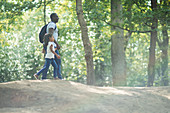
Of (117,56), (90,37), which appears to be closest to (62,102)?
(117,56)

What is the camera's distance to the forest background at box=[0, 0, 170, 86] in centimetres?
1466

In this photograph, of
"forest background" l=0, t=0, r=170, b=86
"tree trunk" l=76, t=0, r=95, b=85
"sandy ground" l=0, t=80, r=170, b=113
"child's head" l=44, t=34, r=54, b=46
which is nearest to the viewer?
"sandy ground" l=0, t=80, r=170, b=113

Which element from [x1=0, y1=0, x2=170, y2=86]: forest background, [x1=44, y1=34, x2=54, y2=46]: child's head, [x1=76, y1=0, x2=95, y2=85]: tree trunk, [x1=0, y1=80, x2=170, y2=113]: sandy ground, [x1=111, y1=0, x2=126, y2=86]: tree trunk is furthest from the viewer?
[x1=0, y1=0, x2=170, y2=86]: forest background

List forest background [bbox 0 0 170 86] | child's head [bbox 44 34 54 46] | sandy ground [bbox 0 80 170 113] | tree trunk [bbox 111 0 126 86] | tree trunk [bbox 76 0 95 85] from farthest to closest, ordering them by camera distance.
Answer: forest background [bbox 0 0 170 86], tree trunk [bbox 111 0 126 86], tree trunk [bbox 76 0 95 85], child's head [bbox 44 34 54 46], sandy ground [bbox 0 80 170 113]

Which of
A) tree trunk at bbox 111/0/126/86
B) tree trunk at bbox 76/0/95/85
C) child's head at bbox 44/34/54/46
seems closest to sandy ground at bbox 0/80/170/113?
child's head at bbox 44/34/54/46

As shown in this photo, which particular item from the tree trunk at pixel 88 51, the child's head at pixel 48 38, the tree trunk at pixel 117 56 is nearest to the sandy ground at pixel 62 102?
the child's head at pixel 48 38

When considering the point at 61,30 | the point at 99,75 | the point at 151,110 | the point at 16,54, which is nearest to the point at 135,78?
the point at 99,75

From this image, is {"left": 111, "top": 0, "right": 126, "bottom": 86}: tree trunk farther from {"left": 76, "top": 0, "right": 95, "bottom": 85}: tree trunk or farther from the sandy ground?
the sandy ground

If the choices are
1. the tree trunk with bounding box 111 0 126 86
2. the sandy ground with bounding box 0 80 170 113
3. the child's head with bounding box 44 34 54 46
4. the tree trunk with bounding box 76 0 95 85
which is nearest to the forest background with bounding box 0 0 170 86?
the tree trunk with bounding box 111 0 126 86

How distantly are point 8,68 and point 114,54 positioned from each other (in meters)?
20.0

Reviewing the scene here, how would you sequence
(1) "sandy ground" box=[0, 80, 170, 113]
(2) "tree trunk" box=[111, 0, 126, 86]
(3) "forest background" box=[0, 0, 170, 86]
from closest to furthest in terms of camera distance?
(1) "sandy ground" box=[0, 80, 170, 113] < (2) "tree trunk" box=[111, 0, 126, 86] < (3) "forest background" box=[0, 0, 170, 86]

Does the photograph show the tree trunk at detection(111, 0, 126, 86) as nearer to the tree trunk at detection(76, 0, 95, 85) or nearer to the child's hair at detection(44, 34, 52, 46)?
the tree trunk at detection(76, 0, 95, 85)

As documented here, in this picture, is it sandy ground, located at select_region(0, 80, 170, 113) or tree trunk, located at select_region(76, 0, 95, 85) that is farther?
tree trunk, located at select_region(76, 0, 95, 85)

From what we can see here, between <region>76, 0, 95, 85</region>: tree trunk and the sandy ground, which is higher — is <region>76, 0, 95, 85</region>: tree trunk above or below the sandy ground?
above
